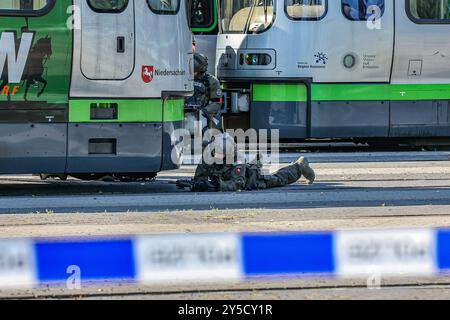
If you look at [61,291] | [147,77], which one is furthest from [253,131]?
[61,291]

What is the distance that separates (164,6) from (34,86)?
5.03ft

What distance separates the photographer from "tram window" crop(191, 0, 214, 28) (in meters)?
17.2

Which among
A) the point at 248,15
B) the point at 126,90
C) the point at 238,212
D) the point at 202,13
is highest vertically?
the point at 202,13

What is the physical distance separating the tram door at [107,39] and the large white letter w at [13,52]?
1.76ft

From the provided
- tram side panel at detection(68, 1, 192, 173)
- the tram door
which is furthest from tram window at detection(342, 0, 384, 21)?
the tram door

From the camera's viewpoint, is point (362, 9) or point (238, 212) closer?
point (238, 212)

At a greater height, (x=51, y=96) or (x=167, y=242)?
(x=51, y=96)

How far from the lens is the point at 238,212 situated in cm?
985

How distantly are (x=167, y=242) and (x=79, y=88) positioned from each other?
17.1ft

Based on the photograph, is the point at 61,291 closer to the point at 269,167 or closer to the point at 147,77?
the point at 147,77

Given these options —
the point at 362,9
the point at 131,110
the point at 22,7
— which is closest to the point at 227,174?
the point at 131,110

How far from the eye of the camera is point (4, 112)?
1047 centimetres

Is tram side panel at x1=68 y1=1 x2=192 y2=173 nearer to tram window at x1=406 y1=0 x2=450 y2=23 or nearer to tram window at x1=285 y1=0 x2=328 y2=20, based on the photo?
tram window at x1=285 y1=0 x2=328 y2=20

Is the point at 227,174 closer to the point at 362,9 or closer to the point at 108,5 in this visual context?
the point at 108,5
